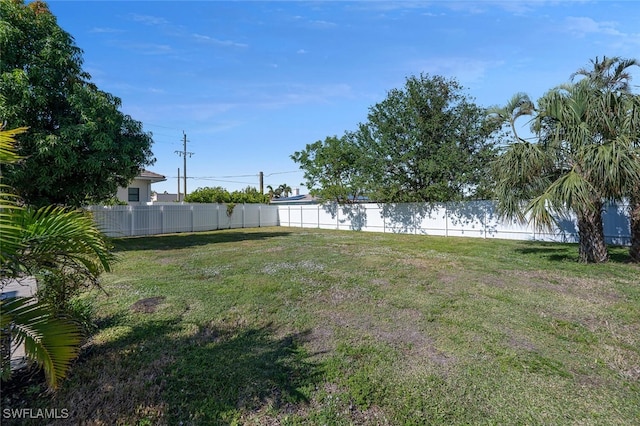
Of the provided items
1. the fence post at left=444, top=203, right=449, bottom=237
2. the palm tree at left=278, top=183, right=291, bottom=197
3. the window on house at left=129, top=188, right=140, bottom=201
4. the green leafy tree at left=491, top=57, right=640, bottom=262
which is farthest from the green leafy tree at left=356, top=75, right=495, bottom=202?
the palm tree at left=278, top=183, right=291, bottom=197

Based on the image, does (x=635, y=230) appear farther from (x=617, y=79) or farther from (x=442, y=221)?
(x=442, y=221)

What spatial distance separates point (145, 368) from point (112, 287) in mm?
3557

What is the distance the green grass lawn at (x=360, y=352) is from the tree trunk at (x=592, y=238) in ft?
5.54

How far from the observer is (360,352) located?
A: 3.29m

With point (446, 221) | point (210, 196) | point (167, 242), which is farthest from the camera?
point (210, 196)

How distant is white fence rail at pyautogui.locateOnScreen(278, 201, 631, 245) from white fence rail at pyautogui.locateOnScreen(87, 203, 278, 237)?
263cm

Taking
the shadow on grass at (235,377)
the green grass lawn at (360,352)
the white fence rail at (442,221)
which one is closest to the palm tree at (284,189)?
the white fence rail at (442,221)

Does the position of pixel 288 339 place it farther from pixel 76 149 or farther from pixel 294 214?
pixel 294 214

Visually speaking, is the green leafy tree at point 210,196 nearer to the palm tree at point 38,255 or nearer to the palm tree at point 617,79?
the palm tree at point 617,79

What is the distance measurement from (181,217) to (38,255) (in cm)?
1784

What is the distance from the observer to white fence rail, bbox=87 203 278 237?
630 inches

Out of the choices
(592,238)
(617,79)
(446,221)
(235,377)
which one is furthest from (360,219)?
(235,377)

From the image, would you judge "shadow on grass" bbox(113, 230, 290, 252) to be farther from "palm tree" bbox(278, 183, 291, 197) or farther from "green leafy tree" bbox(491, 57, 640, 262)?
"palm tree" bbox(278, 183, 291, 197)

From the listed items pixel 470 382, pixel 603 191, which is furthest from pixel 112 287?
pixel 603 191
